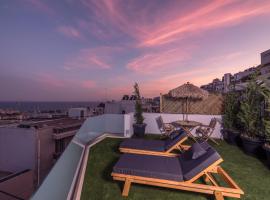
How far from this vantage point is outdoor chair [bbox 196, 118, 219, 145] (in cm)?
682

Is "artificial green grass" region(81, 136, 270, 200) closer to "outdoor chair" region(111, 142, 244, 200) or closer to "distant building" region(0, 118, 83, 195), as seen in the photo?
"outdoor chair" region(111, 142, 244, 200)

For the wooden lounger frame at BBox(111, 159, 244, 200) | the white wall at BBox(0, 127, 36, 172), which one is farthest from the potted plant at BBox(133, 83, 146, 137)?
the white wall at BBox(0, 127, 36, 172)

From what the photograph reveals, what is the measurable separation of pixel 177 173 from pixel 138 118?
508cm

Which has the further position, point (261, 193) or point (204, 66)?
point (204, 66)

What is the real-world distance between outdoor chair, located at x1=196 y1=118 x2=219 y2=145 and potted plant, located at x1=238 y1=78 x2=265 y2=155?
1.06 meters

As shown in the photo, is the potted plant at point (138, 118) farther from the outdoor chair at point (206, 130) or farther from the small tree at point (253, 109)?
the small tree at point (253, 109)

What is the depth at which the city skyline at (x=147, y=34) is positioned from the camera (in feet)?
24.6

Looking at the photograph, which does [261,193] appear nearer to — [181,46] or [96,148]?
[96,148]

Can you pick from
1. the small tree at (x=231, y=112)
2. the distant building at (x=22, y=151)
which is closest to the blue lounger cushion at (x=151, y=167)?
the small tree at (x=231, y=112)

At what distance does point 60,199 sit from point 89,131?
402 cm

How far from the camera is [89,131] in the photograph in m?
6.52

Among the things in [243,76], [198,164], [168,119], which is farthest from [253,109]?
[243,76]

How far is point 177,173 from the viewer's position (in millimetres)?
2932

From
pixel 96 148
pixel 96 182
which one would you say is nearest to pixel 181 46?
pixel 96 148
